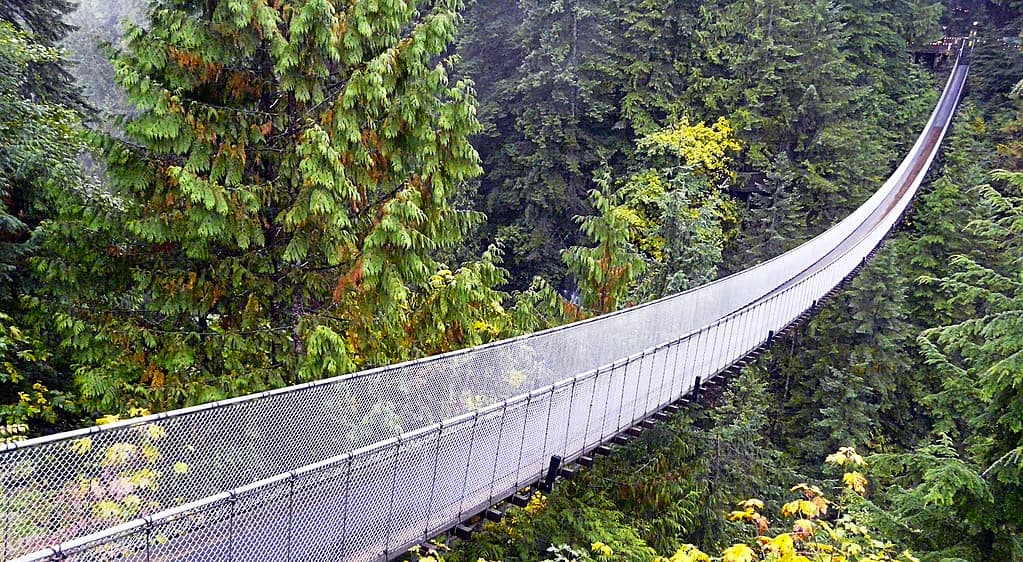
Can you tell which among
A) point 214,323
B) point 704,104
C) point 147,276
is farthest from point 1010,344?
point 704,104

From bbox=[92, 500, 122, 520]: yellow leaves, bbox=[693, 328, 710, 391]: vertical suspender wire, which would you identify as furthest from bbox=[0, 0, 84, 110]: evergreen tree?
bbox=[693, 328, 710, 391]: vertical suspender wire

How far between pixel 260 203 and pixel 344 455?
→ 212 centimetres

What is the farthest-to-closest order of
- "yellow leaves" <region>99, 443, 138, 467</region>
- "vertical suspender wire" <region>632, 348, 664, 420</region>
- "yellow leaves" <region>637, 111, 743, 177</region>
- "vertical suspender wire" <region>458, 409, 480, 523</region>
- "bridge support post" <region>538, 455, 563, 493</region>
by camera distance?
"yellow leaves" <region>637, 111, 743, 177</region> < "vertical suspender wire" <region>632, 348, 664, 420</region> < "bridge support post" <region>538, 455, 563, 493</region> < "vertical suspender wire" <region>458, 409, 480, 523</region> < "yellow leaves" <region>99, 443, 138, 467</region>

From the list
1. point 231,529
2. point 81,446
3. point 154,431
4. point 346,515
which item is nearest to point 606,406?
point 346,515

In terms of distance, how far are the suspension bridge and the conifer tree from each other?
772mm

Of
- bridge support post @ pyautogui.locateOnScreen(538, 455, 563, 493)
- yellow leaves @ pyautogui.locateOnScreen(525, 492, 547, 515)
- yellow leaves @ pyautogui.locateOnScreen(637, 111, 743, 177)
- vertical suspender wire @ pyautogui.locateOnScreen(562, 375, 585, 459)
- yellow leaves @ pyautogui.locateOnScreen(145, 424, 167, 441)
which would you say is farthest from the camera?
yellow leaves @ pyautogui.locateOnScreen(637, 111, 743, 177)

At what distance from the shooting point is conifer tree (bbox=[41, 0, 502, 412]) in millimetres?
4527

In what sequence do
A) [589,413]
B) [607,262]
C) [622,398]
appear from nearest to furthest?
[589,413] < [622,398] < [607,262]

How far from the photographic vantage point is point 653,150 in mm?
15438

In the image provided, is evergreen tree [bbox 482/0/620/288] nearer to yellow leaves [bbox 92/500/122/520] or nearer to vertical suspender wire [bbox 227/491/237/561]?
vertical suspender wire [bbox 227/491/237/561]

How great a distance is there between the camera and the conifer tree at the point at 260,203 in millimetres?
4527

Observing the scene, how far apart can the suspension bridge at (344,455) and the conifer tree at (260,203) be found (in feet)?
2.53

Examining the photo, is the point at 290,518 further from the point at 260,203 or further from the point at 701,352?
the point at 701,352

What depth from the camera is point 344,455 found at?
11.1 feet
